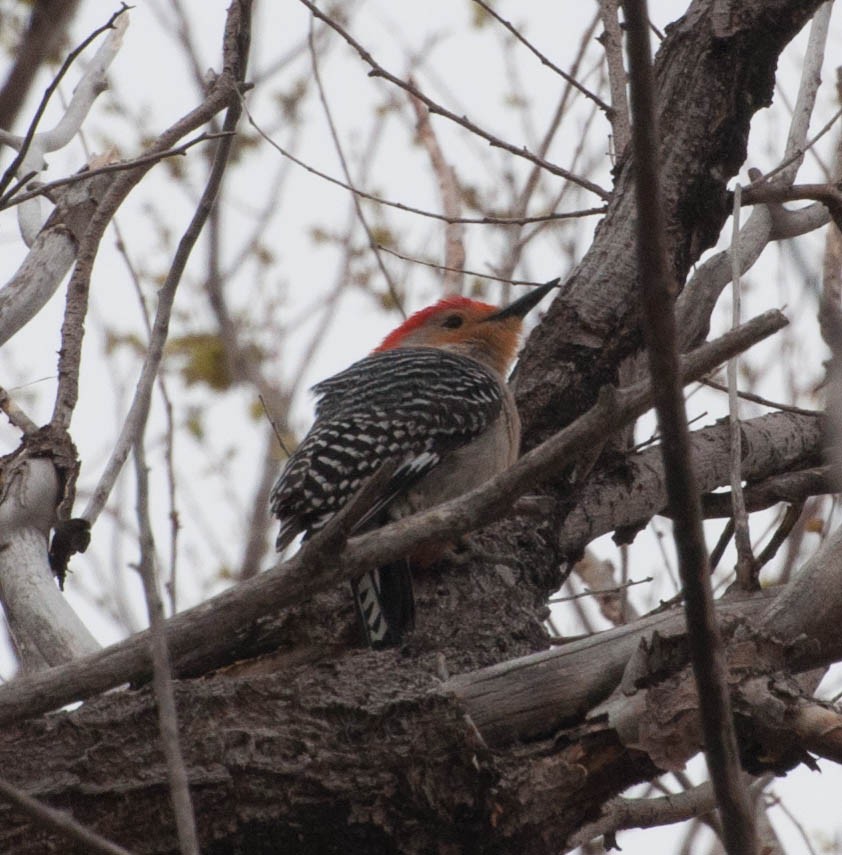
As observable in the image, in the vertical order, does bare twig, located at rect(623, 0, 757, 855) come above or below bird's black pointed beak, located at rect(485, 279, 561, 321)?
below

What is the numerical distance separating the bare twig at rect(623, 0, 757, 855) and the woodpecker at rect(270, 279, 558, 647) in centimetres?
185

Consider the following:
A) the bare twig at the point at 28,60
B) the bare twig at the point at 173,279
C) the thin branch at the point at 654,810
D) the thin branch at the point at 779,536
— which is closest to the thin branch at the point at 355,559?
the bare twig at the point at 173,279

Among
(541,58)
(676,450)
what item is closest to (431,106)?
(541,58)

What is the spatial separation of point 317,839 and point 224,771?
0.30m

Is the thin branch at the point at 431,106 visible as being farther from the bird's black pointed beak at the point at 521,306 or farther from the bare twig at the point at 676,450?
the bare twig at the point at 676,450

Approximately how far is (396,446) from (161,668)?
2.93 m

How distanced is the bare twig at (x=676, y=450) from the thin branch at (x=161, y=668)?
90 centimetres

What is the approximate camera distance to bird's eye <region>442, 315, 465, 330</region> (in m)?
6.79

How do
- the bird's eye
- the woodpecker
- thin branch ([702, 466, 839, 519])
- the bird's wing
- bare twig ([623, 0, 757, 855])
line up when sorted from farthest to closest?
the bird's eye → thin branch ([702, 466, 839, 519]) → the bird's wing → the woodpecker → bare twig ([623, 0, 757, 855])

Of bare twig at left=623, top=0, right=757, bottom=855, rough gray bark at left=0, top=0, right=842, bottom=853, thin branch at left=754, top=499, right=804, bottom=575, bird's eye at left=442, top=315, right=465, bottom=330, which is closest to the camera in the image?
bare twig at left=623, top=0, right=757, bottom=855

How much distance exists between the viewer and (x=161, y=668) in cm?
231

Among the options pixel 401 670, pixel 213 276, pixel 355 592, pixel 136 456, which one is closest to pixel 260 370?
pixel 213 276

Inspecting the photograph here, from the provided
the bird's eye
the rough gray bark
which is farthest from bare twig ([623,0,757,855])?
the bird's eye

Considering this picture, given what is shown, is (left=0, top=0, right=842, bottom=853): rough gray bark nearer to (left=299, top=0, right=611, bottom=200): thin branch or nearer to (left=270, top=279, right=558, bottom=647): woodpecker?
(left=270, top=279, right=558, bottom=647): woodpecker
